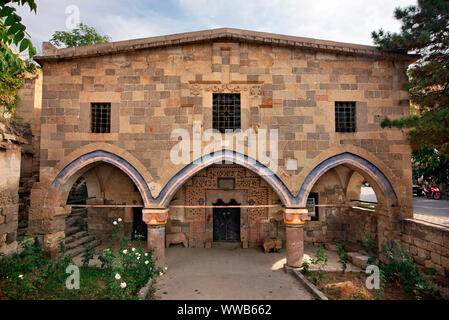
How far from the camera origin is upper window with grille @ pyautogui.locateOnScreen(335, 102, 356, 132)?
332 inches

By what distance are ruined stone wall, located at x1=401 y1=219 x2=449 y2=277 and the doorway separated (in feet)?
19.6

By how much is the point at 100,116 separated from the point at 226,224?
654cm

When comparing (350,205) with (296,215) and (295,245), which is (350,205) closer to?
(296,215)

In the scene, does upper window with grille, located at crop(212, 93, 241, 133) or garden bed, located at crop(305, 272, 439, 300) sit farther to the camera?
upper window with grille, located at crop(212, 93, 241, 133)

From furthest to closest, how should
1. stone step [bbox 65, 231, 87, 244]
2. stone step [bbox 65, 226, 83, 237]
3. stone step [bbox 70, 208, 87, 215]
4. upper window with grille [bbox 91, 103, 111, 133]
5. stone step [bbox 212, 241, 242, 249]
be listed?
1. stone step [bbox 70, 208, 87, 215]
2. stone step [bbox 212, 241, 242, 249]
3. stone step [bbox 65, 226, 83, 237]
4. stone step [bbox 65, 231, 87, 244]
5. upper window with grille [bbox 91, 103, 111, 133]

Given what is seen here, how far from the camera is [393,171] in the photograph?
324 inches

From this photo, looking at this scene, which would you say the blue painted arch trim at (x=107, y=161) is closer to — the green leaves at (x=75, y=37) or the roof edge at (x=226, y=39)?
the roof edge at (x=226, y=39)

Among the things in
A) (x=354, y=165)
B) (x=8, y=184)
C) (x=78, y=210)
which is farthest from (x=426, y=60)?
(x=78, y=210)

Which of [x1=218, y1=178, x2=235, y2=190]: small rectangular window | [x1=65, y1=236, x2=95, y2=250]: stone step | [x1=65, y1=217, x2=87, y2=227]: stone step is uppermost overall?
[x1=218, y1=178, x2=235, y2=190]: small rectangular window

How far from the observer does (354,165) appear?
8.24m

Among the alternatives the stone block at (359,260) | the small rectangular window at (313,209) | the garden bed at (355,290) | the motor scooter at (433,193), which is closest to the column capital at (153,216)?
the garden bed at (355,290)

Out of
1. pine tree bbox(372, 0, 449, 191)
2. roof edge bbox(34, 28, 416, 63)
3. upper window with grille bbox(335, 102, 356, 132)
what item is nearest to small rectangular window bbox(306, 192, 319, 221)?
upper window with grille bbox(335, 102, 356, 132)

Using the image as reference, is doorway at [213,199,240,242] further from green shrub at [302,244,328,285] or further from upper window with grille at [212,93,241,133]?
upper window with grille at [212,93,241,133]

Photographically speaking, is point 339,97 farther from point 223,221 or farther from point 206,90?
point 223,221
